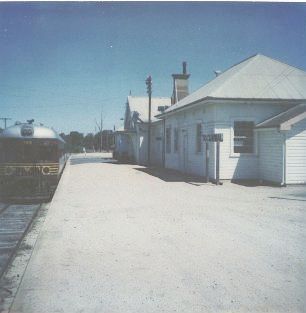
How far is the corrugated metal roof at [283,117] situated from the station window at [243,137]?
476mm

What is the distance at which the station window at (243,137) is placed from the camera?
1745 cm

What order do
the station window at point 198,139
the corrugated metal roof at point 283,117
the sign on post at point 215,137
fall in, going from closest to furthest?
the corrugated metal roof at point 283,117 < the sign on post at point 215,137 < the station window at point 198,139

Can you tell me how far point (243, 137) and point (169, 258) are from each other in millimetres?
11981

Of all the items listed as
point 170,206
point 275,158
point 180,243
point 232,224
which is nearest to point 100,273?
point 180,243

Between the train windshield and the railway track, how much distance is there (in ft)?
5.40

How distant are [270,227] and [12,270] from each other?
16.9 feet

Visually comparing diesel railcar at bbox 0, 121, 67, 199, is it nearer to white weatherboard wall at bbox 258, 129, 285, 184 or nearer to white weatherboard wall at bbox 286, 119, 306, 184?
white weatherboard wall at bbox 258, 129, 285, 184

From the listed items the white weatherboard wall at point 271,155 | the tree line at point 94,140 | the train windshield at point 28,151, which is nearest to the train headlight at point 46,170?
the train windshield at point 28,151

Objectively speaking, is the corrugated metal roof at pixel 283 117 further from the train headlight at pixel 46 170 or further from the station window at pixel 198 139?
the train headlight at pixel 46 170

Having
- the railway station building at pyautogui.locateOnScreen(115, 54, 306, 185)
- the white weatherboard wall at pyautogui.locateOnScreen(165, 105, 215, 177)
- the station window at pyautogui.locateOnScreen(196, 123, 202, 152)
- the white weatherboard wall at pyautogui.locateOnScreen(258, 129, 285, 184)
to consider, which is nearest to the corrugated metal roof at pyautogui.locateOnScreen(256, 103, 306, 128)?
the railway station building at pyautogui.locateOnScreen(115, 54, 306, 185)

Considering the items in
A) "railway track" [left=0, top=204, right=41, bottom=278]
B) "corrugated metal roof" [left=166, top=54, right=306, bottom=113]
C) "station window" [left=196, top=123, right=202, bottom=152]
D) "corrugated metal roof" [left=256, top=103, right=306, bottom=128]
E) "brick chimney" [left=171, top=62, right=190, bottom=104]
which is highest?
"brick chimney" [left=171, top=62, right=190, bottom=104]

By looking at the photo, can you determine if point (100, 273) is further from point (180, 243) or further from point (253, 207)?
point (253, 207)

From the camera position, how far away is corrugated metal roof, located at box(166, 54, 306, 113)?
17328mm

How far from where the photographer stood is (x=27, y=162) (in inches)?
543
